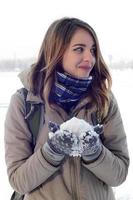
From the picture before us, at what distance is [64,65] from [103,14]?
131 cm

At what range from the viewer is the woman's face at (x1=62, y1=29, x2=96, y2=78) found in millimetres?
1174

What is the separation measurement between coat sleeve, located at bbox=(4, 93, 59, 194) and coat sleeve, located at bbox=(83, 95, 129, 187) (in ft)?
0.45

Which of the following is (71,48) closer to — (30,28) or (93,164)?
(93,164)

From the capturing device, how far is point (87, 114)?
1.19m

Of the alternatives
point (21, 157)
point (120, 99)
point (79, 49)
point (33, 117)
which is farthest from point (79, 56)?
point (120, 99)

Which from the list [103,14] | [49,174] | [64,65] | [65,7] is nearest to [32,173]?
[49,174]

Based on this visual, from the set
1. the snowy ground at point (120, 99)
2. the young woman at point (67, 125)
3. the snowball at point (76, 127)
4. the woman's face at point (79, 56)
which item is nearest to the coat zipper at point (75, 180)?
the young woman at point (67, 125)

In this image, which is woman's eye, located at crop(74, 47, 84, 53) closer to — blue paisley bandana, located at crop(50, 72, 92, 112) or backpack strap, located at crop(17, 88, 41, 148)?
blue paisley bandana, located at crop(50, 72, 92, 112)

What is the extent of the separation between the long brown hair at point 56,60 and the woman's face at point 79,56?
0.01m

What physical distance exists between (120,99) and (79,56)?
175 cm

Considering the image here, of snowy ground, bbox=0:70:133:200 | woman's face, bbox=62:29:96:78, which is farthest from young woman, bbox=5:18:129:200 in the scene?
snowy ground, bbox=0:70:133:200

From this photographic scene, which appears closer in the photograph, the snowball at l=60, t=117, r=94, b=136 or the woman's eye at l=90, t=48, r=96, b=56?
the snowball at l=60, t=117, r=94, b=136

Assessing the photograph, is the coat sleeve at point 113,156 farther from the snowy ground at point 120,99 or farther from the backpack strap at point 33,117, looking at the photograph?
the snowy ground at point 120,99

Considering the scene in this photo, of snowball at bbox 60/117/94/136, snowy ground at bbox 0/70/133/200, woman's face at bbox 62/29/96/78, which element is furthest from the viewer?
snowy ground at bbox 0/70/133/200
